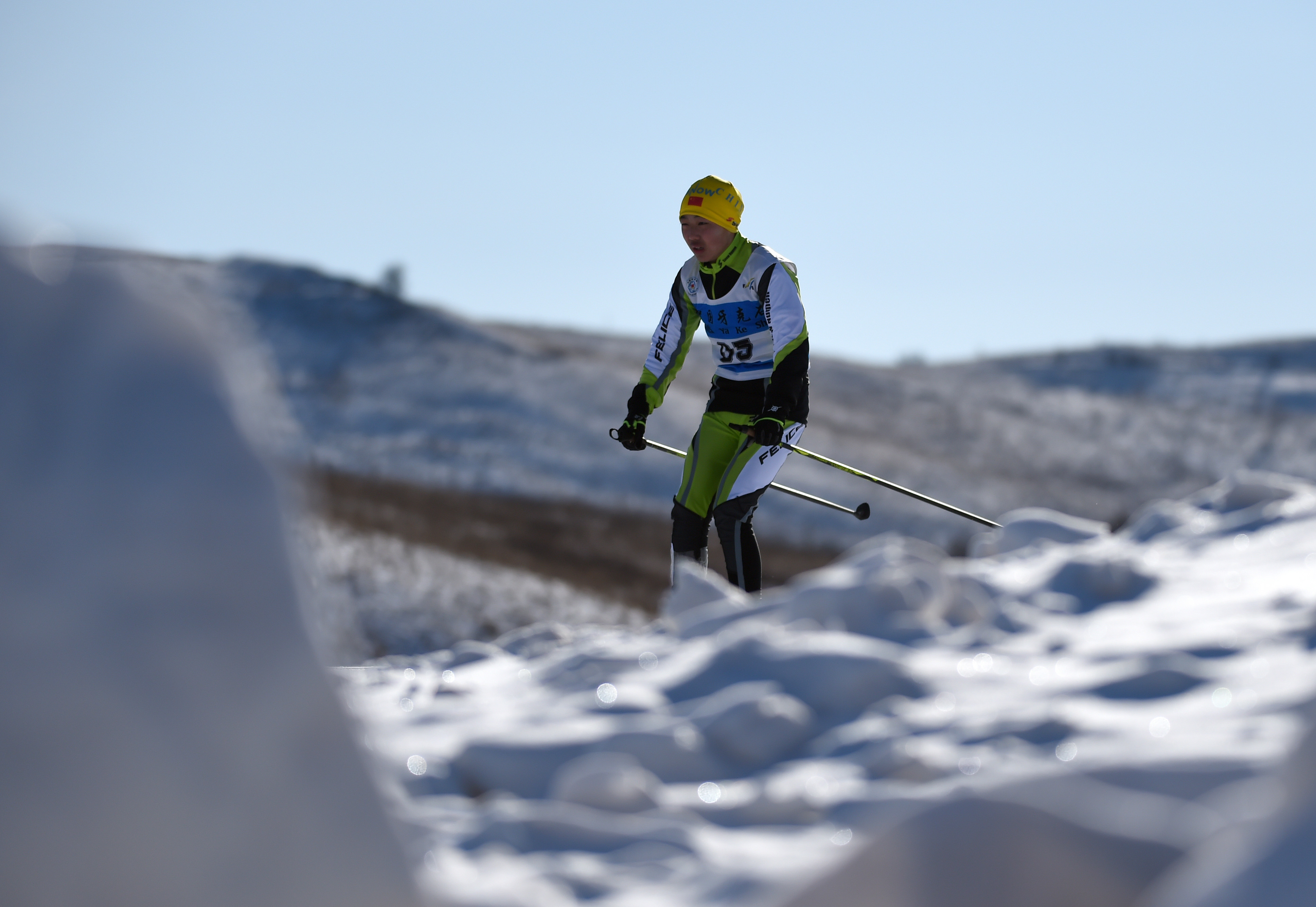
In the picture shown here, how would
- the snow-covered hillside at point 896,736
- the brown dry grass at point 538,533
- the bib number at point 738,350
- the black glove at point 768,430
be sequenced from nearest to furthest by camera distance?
the snow-covered hillside at point 896,736
the black glove at point 768,430
the bib number at point 738,350
the brown dry grass at point 538,533

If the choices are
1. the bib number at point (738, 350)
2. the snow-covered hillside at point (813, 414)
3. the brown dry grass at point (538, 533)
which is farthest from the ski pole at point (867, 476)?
the snow-covered hillside at point (813, 414)

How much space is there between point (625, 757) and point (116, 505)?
154 centimetres

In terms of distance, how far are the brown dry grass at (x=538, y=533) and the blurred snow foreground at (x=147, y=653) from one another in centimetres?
1210

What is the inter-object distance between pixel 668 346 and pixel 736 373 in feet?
2.12

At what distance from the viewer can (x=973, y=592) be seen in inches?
145

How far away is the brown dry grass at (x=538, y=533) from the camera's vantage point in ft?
47.5

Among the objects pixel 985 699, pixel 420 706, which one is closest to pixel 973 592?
pixel 985 699

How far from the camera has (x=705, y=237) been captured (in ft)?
21.7

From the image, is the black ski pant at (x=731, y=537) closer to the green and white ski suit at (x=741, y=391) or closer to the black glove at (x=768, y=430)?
the green and white ski suit at (x=741, y=391)

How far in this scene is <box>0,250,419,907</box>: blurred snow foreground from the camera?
1563 millimetres

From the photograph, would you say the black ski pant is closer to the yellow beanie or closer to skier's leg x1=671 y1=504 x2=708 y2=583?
skier's leg x1=671 y1=504 x2=708 y2=583

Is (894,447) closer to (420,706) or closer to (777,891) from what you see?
(420,706)

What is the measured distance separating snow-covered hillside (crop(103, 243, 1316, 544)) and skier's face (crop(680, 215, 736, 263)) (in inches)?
415

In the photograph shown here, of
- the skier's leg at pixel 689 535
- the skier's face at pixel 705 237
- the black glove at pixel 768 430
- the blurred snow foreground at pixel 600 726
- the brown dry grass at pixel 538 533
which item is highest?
the skier's face at pixel 705 237
